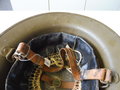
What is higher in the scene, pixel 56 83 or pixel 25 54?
→ pixel 25 54

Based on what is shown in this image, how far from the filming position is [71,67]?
513 millimetres

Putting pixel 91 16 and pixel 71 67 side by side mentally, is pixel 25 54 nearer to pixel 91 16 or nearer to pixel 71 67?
pixel 71 67

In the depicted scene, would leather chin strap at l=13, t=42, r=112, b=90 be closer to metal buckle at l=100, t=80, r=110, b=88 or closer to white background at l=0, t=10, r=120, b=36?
metal buckle at l=100, t=80, r=110, b=88

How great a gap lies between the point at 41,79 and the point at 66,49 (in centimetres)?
11

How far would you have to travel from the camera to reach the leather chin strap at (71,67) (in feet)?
1.42

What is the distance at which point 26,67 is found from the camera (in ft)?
1.74

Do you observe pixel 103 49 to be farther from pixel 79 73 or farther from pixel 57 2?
pixel 57 2

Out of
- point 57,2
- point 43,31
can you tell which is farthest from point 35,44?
point 57,2

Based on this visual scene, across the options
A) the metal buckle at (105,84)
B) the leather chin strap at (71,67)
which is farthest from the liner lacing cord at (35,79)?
the metal buckle at (105,84)

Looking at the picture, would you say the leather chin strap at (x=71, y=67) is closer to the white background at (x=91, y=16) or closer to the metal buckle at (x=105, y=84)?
the metal buckle at (x=105, y=84)

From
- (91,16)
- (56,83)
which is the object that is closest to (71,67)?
(56,83)

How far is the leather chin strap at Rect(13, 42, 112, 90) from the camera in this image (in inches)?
17.1

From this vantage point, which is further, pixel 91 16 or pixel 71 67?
pixel 91 16

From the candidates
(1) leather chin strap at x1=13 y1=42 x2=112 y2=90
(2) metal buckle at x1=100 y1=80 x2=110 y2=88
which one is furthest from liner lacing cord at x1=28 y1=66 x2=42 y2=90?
(2) metal buckle at x1=100 y1=80 x2=110 y2=88
